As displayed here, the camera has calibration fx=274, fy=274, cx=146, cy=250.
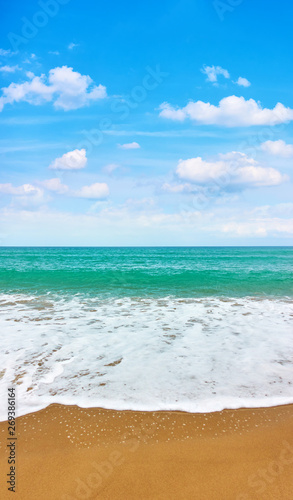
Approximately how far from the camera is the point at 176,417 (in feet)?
Result: 15.9

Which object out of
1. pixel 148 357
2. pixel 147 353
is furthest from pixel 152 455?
pixel 147 353

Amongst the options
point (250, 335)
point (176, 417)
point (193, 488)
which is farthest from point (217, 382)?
point (250, 335)

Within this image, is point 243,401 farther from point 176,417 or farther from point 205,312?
point 205,312

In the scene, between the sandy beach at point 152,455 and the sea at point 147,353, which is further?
the sea at point 147,353

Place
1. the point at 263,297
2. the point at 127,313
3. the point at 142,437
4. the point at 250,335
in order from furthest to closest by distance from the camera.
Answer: the point at 263,297 → the point at 127,313 → the point at 250,335 → the point at 142,437

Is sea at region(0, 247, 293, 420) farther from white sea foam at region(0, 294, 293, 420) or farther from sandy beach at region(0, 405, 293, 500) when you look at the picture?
sandy beach at region(0, 405, 293, 500)

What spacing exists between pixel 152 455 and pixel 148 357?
3537mm

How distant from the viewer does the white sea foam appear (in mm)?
5520

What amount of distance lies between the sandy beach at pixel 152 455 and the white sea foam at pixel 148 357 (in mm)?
408

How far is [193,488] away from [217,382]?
2.78 metres

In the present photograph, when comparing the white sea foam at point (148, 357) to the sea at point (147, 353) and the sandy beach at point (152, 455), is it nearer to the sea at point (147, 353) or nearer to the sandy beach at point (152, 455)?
the sea at point (147, 353)

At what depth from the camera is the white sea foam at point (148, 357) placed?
552 centimetres

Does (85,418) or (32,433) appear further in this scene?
(85,418)

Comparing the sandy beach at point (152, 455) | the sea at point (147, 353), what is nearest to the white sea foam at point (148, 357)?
the sea at point (147, 353)
